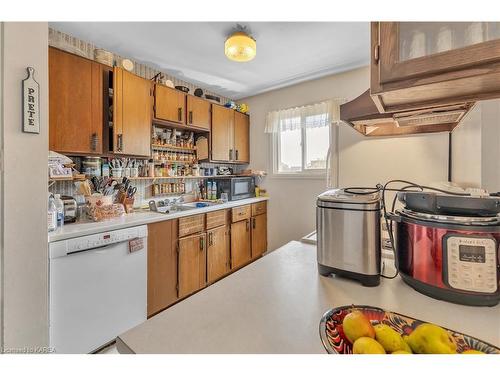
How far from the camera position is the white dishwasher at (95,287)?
140 centimetres

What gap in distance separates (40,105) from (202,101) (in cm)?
180

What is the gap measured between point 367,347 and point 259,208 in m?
2.85

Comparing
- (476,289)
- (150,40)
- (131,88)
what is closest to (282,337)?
(476,289)

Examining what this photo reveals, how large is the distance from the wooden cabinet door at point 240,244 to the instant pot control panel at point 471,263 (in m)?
2.31

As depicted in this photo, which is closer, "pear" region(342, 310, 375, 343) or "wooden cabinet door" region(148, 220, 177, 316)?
"pear" region(342, 310, 375, 343)

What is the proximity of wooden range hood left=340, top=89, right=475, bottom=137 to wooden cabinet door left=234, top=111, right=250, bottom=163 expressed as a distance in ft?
6.40

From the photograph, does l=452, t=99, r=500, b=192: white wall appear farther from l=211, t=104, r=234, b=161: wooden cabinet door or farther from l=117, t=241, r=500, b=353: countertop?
l=211, t=104, r=234, b=161: wooden cabinet door

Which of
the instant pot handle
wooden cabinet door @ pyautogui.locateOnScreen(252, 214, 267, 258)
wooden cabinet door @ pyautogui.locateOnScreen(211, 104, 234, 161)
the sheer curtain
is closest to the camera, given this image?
the instant pot handle

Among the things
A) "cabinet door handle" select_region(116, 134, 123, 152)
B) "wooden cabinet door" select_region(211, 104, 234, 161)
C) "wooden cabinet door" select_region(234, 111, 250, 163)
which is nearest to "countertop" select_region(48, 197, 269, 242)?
"cabinet door handle" select_region(116, 134, 123, 152)

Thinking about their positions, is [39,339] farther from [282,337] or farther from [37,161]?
[282,337]

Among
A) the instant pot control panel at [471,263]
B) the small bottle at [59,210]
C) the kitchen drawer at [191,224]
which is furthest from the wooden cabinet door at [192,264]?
the instant pot control panel at [471,263]

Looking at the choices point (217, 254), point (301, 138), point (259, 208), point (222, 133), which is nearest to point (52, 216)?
point (217, 254)

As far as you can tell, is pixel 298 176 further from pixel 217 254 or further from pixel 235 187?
pixel 217 254

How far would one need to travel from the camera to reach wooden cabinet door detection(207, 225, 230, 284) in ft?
8.30
